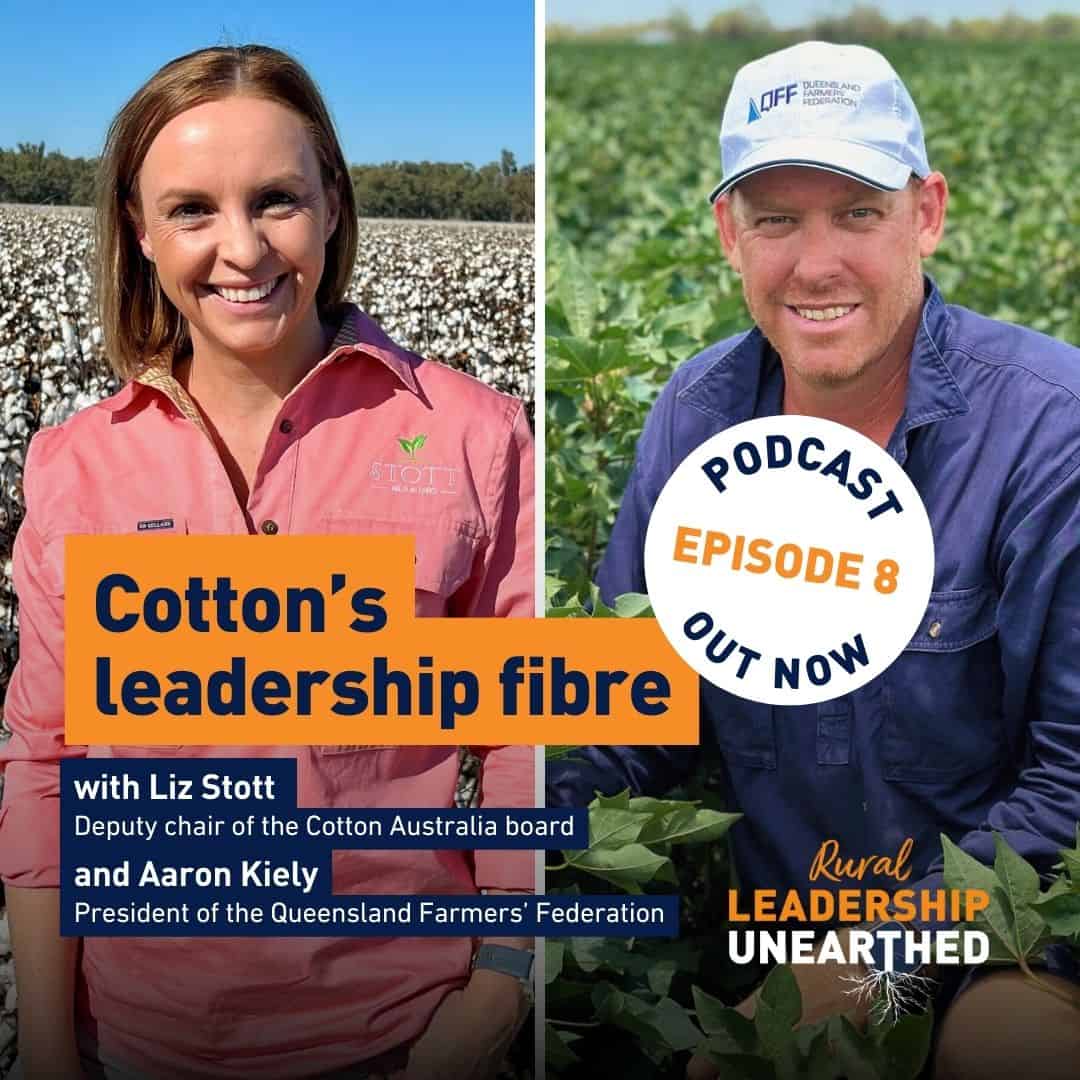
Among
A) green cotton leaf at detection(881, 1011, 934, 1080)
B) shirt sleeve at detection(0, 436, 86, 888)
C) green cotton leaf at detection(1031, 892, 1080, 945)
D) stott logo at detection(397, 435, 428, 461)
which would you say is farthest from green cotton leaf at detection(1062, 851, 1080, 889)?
shirt sleeve at detection(0, 436, 86, 888)

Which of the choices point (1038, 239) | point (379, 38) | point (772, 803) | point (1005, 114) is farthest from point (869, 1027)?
point (1005, 114)

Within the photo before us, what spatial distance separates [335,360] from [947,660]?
108cm

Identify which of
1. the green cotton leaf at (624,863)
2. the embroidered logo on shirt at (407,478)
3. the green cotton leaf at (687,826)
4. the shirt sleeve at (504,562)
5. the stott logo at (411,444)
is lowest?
the green cotton leaf at (624,863)

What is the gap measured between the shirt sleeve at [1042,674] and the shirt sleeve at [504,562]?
744 millimetres

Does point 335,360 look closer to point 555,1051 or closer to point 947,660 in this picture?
point 947,660

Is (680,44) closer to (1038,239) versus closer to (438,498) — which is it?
(438,498)

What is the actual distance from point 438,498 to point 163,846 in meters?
0.70

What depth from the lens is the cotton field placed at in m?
2.64

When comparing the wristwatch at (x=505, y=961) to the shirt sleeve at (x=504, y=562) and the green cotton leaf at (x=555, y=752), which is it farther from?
the shirt sleeve at (x=504, y=562)

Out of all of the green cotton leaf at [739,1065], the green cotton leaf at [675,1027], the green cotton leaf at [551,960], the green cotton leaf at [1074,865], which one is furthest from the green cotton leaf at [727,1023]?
the green cotton leaf at [1074,865]

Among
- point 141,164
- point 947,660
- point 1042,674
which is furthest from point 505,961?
point 141,164

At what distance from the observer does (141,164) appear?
2.51 metres

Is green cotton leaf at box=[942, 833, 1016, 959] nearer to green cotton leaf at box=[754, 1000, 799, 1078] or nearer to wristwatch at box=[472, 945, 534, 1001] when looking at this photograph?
green cotton leaf at box=[754, 1000, 799, 1078]

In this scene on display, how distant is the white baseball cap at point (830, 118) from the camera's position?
2.56 metres
